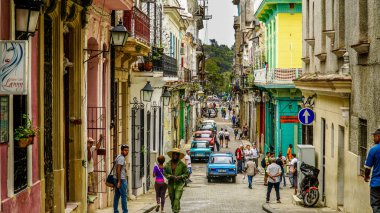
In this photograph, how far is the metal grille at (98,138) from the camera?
58.3 ft

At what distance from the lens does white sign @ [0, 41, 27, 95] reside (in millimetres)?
8883

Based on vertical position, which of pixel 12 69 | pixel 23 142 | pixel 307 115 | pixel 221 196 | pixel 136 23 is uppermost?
pixel 136 23

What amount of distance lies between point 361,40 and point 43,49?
649 centimetres

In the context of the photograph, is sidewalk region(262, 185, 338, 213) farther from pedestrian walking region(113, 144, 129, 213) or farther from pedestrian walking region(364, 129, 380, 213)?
pedestrian walking region(364, 129, 380, 213)

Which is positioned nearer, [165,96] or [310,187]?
[310,187]

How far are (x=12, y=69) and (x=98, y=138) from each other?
944cm

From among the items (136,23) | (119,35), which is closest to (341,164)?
(119,35)

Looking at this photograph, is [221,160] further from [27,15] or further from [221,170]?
[27,15]

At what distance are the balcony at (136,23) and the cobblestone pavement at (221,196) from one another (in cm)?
505

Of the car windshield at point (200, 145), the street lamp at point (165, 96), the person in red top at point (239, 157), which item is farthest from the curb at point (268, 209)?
the car windshield at point (200, 145)

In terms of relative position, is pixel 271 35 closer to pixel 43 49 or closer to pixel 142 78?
pixel 142 78

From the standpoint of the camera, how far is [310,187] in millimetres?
19984

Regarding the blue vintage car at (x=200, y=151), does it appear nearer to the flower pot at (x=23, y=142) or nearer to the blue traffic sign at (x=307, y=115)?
the blue traffic sign at (x=307, y=115)

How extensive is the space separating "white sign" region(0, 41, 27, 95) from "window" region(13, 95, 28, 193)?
1.54 meters
